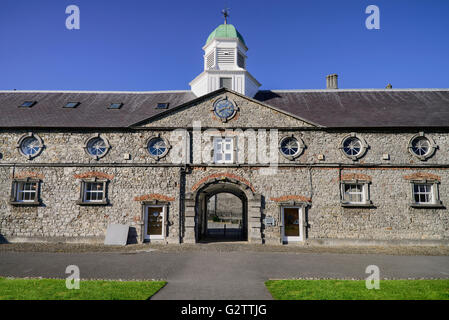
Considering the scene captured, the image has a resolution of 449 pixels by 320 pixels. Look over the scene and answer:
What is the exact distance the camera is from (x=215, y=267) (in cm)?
930

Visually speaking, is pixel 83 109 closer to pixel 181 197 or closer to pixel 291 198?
pixel 181 197

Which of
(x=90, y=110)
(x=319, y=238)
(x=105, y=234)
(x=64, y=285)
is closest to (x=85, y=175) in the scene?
(x=105, y=234)

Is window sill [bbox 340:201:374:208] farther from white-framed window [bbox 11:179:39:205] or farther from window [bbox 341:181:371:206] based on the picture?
white-framed window [bbox 11:179:39:205]

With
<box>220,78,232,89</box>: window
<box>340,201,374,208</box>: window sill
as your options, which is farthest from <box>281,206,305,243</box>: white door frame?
<box>220,78,232,89</box>: window

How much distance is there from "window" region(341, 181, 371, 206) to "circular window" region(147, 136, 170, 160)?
9.53m

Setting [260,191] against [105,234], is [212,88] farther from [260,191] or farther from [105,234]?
[105,234]

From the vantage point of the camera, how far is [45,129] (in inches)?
602

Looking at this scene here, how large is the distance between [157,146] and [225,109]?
4.20m

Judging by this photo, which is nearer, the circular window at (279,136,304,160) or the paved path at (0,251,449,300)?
the paved path at (0,251,449,300)

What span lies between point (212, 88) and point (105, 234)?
35.1 ft

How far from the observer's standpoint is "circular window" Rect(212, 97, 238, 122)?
50.1 feet

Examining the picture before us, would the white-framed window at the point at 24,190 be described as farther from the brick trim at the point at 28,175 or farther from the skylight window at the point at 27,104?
the skylight window at the point at 27,104

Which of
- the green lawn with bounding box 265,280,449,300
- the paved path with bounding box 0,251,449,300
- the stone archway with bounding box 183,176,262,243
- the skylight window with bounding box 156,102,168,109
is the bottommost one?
the paved path with bounding box 0,251,449,300

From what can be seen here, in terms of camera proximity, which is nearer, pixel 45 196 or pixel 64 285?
pixel 64 285
